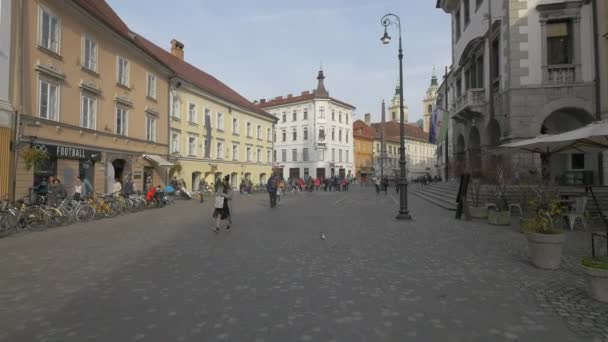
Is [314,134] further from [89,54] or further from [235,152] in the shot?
[89,54]

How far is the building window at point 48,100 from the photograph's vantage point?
51.3 ft

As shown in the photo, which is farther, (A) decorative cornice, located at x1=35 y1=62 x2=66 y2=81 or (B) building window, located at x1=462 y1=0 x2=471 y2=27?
(B) building window, located at x1=462 y1=0 x2=471 y2=27

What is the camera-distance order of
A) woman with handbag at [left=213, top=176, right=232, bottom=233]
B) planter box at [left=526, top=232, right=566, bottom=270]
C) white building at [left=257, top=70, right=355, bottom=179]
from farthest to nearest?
white building at [left=257, top=70, right=355, bottom=179], woman with handbag at [left=213, top=176, right=232, bottom=233], planter box at [left=526, top=232, right=566, bottom=270]

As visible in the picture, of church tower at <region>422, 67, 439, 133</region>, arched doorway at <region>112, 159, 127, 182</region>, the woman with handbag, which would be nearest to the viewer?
the woman with handbag

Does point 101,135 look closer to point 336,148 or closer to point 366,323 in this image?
point 366,323

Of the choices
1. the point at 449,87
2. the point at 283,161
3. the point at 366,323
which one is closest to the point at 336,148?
the point at 283,161

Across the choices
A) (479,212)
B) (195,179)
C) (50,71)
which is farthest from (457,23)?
(195,179)

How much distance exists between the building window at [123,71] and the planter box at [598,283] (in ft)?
77.7

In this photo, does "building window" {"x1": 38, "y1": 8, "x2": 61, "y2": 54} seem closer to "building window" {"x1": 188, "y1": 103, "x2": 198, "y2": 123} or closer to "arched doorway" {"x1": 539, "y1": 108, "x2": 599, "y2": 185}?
"building window" {"x1": 188, "y1": 103, "x2": 198, "y2": 123}

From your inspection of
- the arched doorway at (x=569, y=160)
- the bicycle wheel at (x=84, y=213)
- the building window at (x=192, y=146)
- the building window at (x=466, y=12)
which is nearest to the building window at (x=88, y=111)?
the bicycle wheel at (x=84, y=213)

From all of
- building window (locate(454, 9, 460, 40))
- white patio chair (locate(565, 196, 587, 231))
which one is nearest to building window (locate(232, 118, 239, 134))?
building window (locate(454, 9, 460, 40))

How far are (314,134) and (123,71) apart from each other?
4106 centimetres

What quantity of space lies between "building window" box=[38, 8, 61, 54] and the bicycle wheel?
7.99m

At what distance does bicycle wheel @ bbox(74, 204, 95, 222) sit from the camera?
1309 centimetres
